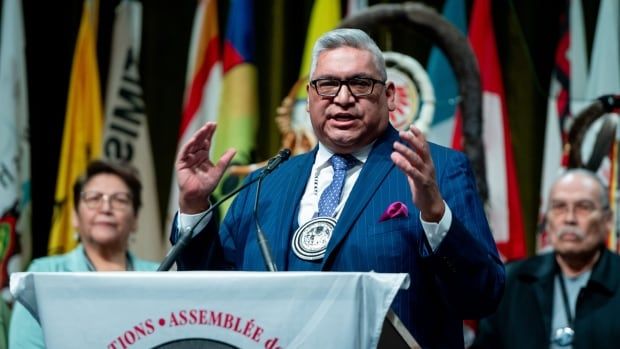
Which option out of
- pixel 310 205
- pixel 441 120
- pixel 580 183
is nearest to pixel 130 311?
pixel 310 205

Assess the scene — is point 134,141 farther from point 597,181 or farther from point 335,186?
point 335,186

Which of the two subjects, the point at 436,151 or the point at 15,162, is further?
the point at 15,162

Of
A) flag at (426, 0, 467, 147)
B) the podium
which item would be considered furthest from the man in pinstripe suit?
flag at (426, 0, 467, 147)

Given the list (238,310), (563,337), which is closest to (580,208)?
(563,337)

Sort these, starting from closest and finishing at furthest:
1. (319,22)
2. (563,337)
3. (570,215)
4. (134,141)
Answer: (563,337)
(570,215)
(319,22)
(134,141)

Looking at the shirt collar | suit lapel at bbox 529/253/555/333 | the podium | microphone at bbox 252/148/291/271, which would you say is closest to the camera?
the podium

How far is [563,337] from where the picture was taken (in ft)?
15.9

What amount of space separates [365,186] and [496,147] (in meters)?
3.06

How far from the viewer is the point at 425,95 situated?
5.64 metres

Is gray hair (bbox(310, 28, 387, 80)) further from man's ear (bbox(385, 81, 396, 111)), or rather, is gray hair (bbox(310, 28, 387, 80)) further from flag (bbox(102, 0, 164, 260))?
flag (bbox(102, 0, 164, 260))

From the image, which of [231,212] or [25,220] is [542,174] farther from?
[231,212]

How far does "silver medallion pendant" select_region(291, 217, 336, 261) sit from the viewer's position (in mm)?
3023

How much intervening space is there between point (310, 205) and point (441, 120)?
2934 mm

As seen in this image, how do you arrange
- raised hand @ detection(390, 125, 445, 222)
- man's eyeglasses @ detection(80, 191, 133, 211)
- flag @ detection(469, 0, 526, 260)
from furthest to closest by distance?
flag @ detection(469, 0, 526, 260)
man's eyeglasses @ detection(80, 191, 133, 211)
raised hand @ detection(390, 125, 445, 222)
